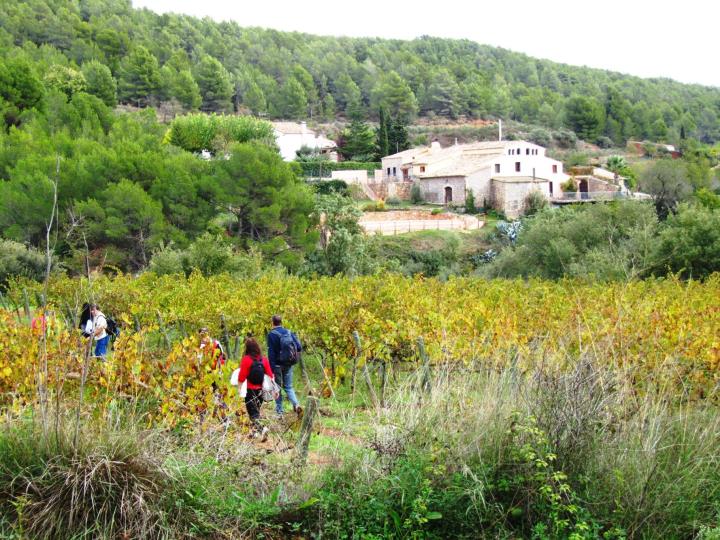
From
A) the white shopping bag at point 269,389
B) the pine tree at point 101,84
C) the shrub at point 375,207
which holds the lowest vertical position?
the white shopping bag at point 269,389

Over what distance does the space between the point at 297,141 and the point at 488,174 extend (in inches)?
1012

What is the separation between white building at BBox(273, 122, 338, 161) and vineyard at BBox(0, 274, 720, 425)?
56.6 meters

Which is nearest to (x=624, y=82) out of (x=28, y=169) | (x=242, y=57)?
(x=242, y=57)

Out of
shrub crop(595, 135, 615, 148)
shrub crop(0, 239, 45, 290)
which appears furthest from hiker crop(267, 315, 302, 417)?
shrub crop(595, 135, 615, 148)

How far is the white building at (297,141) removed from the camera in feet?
246

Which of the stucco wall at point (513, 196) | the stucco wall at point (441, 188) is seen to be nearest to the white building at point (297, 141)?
the stucco wall at point (441, 188)

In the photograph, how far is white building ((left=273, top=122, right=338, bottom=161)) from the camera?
246ft

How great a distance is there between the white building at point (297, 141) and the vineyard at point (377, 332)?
56646 millimetres

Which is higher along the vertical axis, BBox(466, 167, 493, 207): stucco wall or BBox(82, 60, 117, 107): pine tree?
BBox(82, 60, 117, 107): pine tree

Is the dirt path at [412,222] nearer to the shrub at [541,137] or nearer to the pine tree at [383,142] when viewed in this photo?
the pine tree at [383,142]

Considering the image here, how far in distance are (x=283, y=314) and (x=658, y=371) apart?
7.86 metres

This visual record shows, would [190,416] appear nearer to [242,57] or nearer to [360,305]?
[360,305]

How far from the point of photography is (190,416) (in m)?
5.66

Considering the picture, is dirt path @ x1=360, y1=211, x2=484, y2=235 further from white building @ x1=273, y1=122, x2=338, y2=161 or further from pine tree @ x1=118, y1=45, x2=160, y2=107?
pine tree @ x1=118, y1=45, x2=160, y2=107
